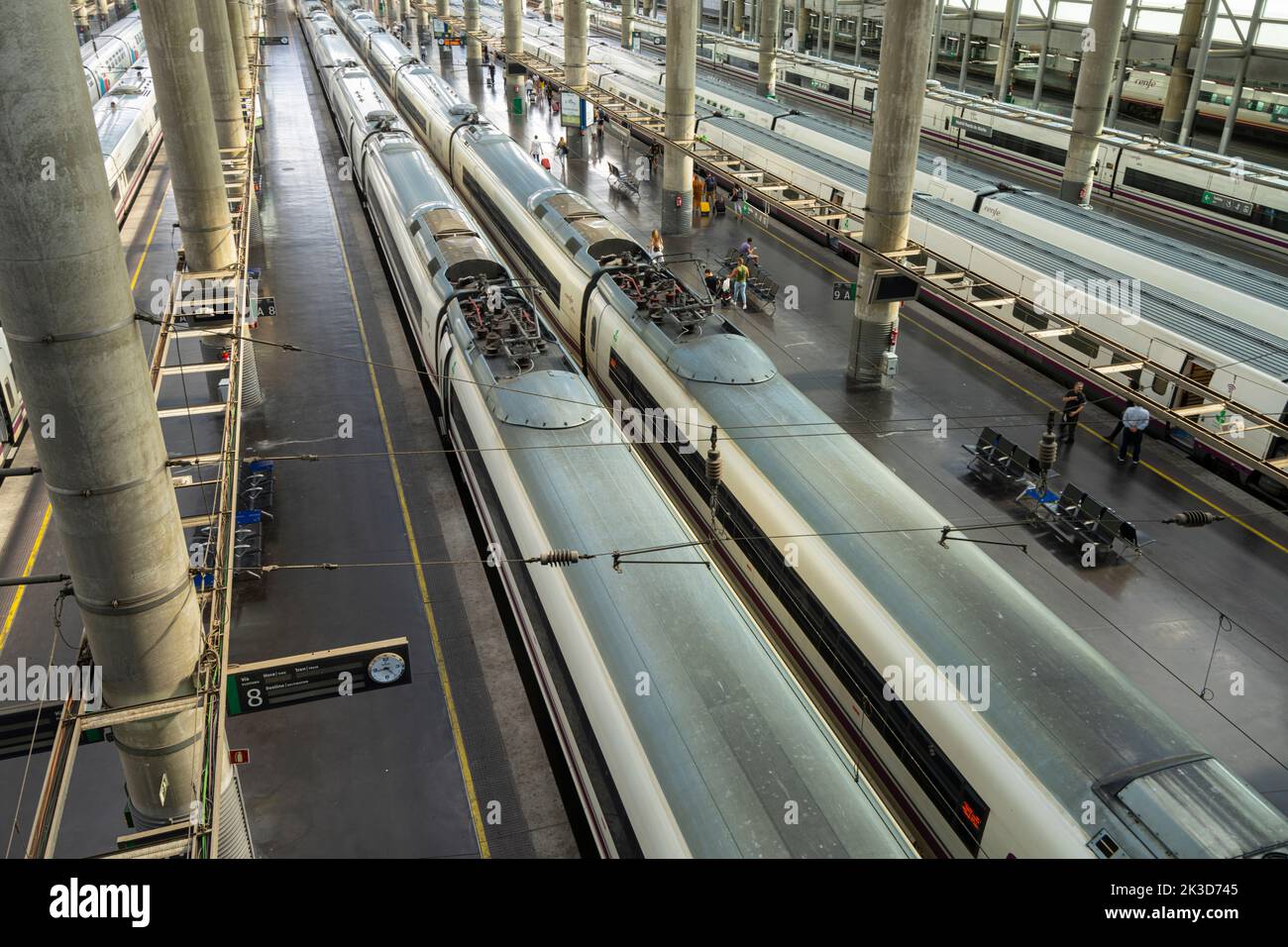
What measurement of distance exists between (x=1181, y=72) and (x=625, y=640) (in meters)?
50.8

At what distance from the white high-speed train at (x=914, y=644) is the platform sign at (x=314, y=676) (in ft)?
17.5

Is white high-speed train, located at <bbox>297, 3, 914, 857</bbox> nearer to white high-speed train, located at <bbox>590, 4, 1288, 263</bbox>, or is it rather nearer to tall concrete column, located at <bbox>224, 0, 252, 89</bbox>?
white high-speed train, located at <bbox>590, 4, 1288, 263</bbox>

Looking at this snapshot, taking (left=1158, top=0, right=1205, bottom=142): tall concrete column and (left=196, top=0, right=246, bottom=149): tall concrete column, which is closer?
(left=196, top=0, right=246, bottom=149): tall concrete column

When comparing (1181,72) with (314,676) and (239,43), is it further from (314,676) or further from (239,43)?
(314,676)

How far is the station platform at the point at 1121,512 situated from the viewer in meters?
15.7

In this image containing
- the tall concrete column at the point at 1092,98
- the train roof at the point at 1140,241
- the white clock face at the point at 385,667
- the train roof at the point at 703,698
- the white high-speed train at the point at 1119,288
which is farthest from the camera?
the tall concrete column at the point at 1092,98

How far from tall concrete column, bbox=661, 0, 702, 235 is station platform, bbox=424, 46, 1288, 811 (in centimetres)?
712

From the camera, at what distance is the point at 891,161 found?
2478 centimetres

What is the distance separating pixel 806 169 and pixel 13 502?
28092 mm

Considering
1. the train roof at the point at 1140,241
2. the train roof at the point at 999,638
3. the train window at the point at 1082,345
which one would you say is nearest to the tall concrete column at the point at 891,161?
the train window at the point at 1082,345

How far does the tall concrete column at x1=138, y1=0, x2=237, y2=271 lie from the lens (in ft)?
67.7

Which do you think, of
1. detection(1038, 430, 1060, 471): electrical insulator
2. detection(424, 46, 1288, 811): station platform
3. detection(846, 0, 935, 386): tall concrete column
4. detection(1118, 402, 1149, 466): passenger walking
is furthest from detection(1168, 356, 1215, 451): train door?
detection(846, 0, 935, 386): tall concrete column

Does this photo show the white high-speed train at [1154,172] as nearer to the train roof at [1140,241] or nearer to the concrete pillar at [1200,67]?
the train roof at [1140,241]
